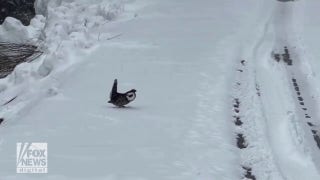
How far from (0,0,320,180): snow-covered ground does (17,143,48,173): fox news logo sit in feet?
0.22

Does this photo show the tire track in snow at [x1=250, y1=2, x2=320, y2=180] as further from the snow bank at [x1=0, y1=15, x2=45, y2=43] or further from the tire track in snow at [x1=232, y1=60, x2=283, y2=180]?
the snow bank at [x1=0, y1=15, x2=45, y2=43]

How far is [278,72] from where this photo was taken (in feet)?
33.3

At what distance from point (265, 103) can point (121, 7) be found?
26.3 ft

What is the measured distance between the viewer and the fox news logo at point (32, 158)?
5246 millimetres

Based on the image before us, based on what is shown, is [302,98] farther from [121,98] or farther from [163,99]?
[121,98]

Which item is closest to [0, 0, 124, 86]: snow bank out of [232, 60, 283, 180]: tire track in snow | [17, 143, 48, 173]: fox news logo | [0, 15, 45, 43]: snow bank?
[0, 15, 45, 43]: snow bank

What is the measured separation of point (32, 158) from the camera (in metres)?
5.48

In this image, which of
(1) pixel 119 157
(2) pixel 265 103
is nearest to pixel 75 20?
(2) pixel 265 103

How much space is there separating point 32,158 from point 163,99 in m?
2.92

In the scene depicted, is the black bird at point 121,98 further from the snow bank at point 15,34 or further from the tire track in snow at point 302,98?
the snow bank at point 15,34

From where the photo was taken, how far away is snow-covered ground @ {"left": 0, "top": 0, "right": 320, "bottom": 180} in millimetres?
5848

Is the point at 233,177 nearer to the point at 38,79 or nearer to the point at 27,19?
the point at 38,79

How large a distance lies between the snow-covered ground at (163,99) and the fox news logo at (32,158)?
2.6 inches

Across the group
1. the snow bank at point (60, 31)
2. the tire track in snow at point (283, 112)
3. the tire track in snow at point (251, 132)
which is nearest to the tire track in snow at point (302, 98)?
the tire track in snow at point (283, 112)
